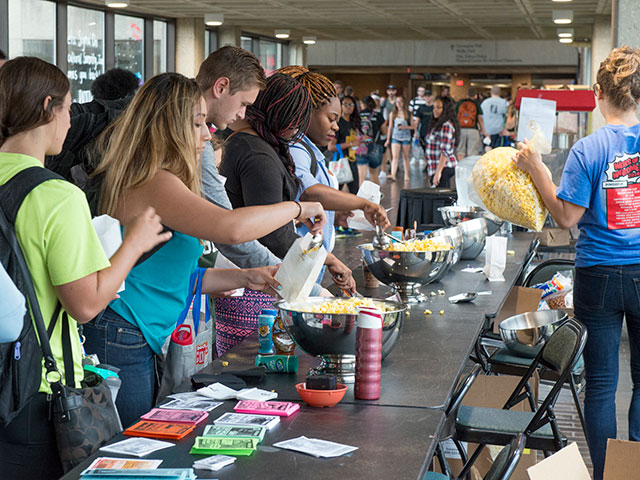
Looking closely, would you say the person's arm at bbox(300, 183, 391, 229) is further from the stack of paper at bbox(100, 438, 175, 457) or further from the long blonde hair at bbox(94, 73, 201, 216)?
the stack of paper at bbox(100, 438, 175, 457)

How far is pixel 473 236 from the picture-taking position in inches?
179

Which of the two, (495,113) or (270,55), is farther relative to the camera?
(270,55)

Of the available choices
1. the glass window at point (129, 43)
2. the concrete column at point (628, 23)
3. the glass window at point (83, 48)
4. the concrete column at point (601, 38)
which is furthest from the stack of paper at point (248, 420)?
the concrete column at point (601, 38)

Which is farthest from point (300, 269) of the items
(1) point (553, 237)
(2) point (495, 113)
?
(2) point (495, 113)

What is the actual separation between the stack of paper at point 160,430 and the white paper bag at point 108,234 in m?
0.34

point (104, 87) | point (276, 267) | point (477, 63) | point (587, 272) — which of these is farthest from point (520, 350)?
point (477, 63)

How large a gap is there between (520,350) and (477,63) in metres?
19.9

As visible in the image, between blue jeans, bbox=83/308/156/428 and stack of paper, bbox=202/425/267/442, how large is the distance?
0.50 meters

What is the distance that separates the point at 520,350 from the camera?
3.69 m

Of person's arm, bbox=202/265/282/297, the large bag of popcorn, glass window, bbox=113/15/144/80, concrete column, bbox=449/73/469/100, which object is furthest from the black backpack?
concrete column, bbox=449/73/469/100

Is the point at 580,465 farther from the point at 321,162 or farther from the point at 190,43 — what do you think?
the point at 190,43

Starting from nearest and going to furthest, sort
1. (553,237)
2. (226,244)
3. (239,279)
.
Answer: (239,279) < (226,244) < (553,237)

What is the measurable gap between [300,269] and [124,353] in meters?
0.53

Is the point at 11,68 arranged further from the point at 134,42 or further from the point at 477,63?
the point at 477,63
